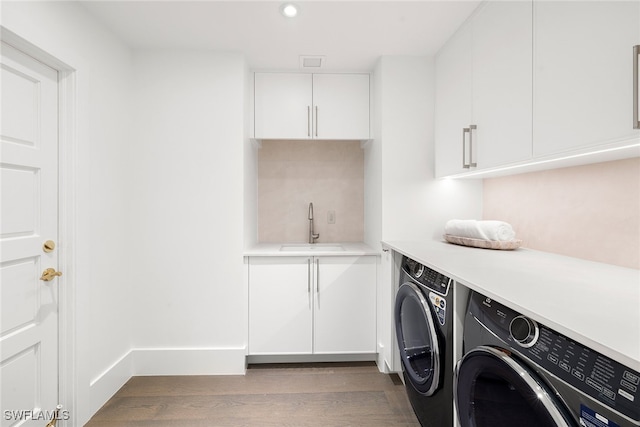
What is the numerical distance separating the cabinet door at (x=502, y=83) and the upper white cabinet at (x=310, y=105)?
37.7 inches

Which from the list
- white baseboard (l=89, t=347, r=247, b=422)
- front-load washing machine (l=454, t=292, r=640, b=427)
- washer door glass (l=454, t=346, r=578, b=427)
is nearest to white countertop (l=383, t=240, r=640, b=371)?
front-load washing machine (l=454, t=292, r=640, b=427)

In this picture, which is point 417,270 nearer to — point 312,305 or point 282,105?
point 312,305

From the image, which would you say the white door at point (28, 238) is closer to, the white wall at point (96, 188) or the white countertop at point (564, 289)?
the white wall at point (96, 188)

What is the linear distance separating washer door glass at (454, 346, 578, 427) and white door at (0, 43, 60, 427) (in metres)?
1.86

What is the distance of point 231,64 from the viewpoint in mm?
2271

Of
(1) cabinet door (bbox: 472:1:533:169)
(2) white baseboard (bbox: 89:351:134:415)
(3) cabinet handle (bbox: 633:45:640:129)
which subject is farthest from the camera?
(2) white baseboard (bbox: 89:351:134:415)

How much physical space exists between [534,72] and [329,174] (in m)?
1.81

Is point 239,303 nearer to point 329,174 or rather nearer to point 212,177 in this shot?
point 212,177

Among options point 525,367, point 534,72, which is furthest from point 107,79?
point 525,367

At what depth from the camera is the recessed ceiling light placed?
68.4 inches

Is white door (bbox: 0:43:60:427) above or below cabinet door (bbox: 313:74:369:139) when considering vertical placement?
below

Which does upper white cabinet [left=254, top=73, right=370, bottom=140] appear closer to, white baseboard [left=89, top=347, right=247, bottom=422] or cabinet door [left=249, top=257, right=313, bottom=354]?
cabinet door [left=249, top=257, right=313, bottom=354]

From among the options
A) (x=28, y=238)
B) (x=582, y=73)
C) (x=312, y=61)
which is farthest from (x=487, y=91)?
(x=28, y=238)

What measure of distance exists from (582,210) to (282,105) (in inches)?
80.0
